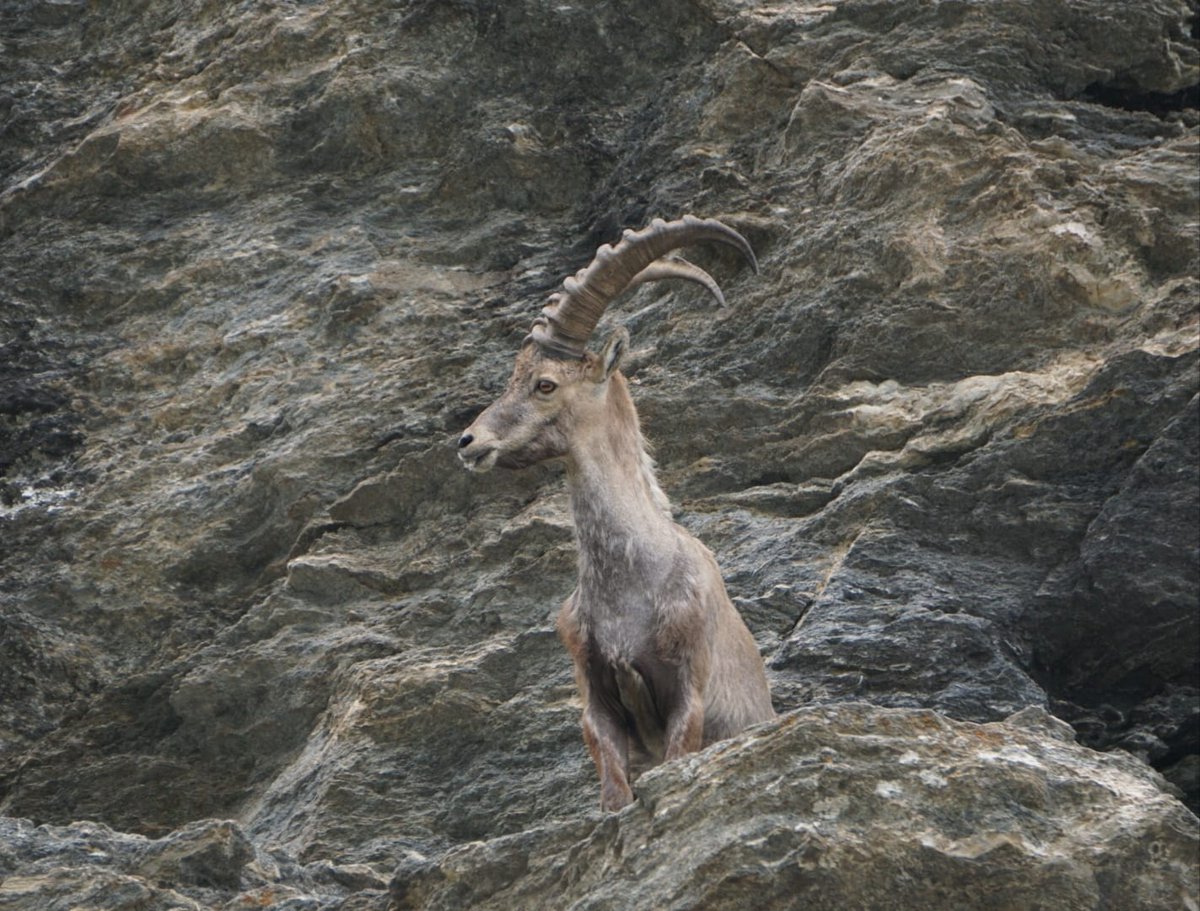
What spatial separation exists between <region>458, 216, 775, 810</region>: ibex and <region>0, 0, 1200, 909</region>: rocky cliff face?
1063 millimetres

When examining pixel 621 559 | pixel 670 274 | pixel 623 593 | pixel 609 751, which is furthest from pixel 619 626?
pixel 670 274

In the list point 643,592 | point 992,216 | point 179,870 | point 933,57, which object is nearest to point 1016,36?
point 933,57

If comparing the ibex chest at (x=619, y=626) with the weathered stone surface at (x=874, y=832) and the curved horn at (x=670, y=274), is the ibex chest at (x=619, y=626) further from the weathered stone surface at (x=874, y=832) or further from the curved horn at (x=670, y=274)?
the curved horn at (x=670, y=274)

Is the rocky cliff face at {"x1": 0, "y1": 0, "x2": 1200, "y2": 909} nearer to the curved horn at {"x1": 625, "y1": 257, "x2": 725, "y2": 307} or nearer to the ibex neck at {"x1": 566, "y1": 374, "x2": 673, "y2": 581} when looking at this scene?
the ibex neck at {"x1": 566, "y1": 374, "x2": 673, "y2": 581}

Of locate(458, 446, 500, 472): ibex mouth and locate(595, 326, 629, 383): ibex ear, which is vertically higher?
locate(595, 326, 629, 383): ibex ear

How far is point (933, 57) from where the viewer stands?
15.1 metres

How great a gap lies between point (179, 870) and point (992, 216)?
7.00 metres

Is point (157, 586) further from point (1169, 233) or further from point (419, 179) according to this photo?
point (1169, 233)

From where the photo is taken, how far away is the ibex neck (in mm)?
10367

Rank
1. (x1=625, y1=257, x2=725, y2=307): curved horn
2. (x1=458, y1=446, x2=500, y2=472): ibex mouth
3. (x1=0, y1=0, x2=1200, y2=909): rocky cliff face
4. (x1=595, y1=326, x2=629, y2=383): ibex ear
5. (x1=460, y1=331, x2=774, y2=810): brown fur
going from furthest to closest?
(x1=625, y1=257, x2=725, y2=307): curved horn → (x1=595, y1=326, x2=629, y2=383): ibex ear → (x1=458, y1=446, x2=500, y2=472): ibex mouth → (x1=460, y1=331, x2=774, y2=810): brown fur → (x1=0, y1=0, x2=1200, y2=909): rocky cliff face

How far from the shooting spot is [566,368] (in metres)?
10.9

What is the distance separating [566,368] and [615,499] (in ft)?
2.62

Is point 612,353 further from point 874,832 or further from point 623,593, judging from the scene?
point 874,832

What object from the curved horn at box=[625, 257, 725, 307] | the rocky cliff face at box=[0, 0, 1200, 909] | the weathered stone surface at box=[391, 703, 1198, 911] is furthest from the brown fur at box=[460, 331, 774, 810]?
the weathered stone surface at box=[391, 703, 1198, 911]
